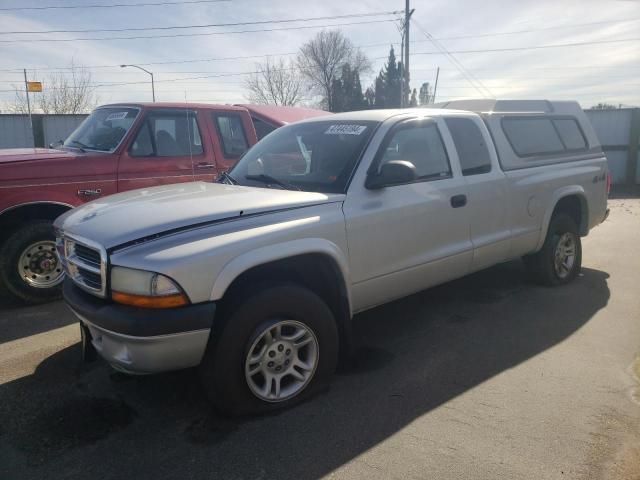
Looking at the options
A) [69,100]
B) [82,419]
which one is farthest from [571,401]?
[69,100]

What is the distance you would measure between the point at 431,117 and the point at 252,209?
6.46 ft

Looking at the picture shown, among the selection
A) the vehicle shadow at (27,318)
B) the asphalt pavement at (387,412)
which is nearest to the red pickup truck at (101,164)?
the vehicle shadow at (27,318)

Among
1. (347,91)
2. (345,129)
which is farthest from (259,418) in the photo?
(347,91)

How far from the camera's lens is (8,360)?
3.96m

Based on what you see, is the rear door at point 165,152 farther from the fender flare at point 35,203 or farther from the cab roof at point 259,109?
the fender flare at point 35,203

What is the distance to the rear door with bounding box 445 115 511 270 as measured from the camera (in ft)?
14.4

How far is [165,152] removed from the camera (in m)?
6.00

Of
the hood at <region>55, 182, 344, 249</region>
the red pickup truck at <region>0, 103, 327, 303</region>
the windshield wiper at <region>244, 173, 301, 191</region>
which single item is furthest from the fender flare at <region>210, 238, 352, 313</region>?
the red pickup truck at <region>0, 103, 327, 303</region>

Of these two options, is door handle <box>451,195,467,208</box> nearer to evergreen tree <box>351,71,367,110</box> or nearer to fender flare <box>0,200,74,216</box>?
fender flare <box>0,200,74,216</box>

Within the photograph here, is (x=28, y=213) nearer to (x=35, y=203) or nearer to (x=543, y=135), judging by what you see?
(x=35, y=203)

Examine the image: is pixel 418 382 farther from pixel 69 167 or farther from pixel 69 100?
pixel 69 100

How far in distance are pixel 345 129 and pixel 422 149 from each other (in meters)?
0.66

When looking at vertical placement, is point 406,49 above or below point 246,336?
above

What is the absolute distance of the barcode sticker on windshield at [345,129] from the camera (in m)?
3.88
